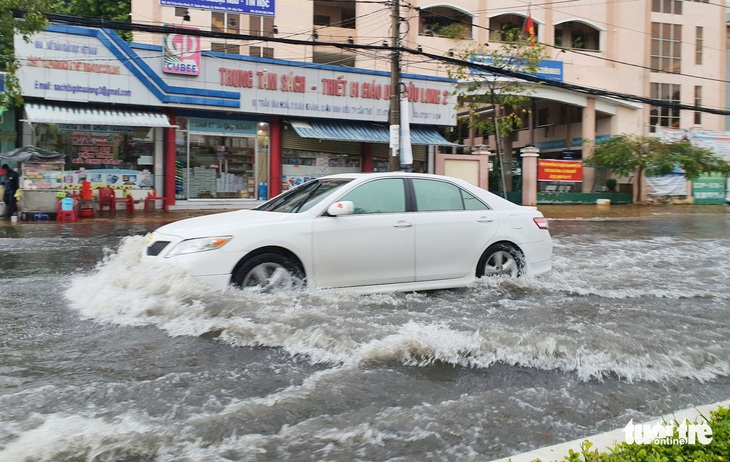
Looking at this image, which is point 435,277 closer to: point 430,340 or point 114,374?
point 430,340

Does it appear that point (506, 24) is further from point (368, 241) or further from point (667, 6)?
point (368, 241)

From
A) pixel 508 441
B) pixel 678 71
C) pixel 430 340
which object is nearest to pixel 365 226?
pixel 430 340

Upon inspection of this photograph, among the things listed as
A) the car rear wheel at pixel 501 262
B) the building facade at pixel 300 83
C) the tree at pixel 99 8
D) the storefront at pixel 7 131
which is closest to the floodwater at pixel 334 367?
the car rear wheel at pixel 501 262

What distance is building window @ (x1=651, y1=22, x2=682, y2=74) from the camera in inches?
1490

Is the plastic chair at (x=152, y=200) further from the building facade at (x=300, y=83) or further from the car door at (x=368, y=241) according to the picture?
the car door at (x=368, y=241)

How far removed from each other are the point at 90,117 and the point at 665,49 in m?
32.7

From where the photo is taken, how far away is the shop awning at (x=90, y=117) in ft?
62.5

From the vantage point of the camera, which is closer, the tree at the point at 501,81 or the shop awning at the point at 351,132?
the shop awning at the point at 351,132

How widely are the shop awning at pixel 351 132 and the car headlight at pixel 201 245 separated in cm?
1719

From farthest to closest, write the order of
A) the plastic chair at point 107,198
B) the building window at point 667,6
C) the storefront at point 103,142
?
the building window at point 667,6 → the storefront at point 103,142 → the plastic chair at point 107,198

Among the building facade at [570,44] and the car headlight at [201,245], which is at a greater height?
the building facade at [570,44]

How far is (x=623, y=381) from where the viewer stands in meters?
4.57

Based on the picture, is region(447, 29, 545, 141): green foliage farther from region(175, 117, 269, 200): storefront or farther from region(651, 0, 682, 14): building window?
region(651, 0, 682, 14): building window

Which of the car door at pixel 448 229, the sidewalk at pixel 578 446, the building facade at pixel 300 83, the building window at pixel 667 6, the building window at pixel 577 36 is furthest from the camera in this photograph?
the building window at pixel 667 6
